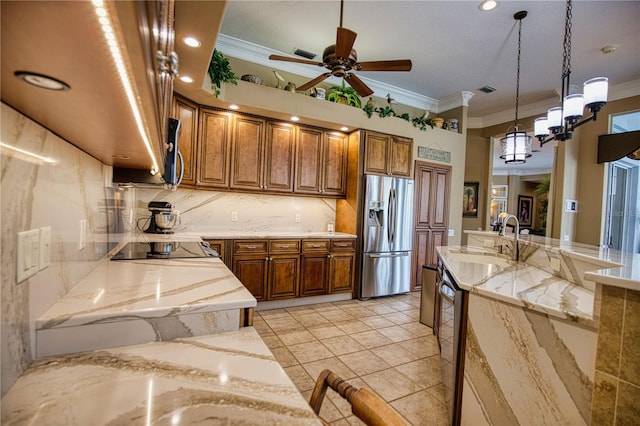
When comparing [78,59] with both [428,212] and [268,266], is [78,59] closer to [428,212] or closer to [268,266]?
[268,266]

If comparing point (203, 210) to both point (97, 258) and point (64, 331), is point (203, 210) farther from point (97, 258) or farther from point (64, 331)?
point (64, 331)

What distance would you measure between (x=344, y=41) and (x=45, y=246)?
2.26 meters

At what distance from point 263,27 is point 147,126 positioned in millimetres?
3194

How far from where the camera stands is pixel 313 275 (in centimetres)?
384

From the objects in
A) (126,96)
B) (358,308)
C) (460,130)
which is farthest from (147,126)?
(460,130)

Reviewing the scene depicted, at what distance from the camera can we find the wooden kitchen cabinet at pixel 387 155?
4.18 metres

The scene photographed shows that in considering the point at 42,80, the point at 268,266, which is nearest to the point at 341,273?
the point at 268,266

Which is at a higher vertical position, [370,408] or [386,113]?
[386,113]

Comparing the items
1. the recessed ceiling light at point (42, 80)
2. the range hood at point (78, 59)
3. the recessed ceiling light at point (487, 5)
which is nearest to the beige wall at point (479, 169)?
the recessed ceiling light at point (487, 5)

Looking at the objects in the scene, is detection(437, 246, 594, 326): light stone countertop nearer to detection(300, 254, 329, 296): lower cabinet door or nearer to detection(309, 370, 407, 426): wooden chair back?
detection(309, 370, 407, 426): wooden chair back

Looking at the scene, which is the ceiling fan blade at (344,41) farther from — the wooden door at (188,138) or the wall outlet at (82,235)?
the wall outlet at (82,235)

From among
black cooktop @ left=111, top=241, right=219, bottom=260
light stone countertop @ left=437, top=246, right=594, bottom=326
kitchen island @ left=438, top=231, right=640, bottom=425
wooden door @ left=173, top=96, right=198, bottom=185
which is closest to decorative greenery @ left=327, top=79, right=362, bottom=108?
wooden door @ left=173, top=96, right=198, bottom=185

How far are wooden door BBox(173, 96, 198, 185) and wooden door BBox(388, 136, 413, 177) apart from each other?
2.69 metres

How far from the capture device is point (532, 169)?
10.8m
